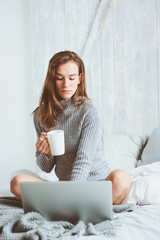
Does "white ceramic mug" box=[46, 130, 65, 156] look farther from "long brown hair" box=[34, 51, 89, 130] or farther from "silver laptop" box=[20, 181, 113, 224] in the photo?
"long brown hair" box=[34, 51, 89, 130]

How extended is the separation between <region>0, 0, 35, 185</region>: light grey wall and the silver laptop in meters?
1.85

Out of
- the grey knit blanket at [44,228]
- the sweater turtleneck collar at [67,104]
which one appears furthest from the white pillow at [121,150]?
the grey knit blanket at [44,228]

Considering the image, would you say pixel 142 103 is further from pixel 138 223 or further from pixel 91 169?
pixel 138 223

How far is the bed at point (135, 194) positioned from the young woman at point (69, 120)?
0.10 m

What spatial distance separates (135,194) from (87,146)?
1.07 ft

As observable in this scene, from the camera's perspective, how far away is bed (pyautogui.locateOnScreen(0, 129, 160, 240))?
1045mm

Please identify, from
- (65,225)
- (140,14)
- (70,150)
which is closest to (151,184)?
(70,150)

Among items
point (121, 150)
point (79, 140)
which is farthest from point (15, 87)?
point (79, 140)

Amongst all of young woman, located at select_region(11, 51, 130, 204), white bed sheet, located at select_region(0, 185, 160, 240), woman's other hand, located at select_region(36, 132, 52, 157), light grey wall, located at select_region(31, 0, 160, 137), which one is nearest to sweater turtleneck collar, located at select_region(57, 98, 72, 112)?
young woman, located at select_region(11, 51, 130, 204)

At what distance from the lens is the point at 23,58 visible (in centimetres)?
288

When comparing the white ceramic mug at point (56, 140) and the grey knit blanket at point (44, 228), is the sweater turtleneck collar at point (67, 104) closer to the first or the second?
the white ceramic mug at point (56, 140)

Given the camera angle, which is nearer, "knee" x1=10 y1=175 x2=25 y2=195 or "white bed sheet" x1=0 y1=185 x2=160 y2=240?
"white bed sheet" x1=0 y1=185 x2=160 y2=240

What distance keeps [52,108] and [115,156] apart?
95cm

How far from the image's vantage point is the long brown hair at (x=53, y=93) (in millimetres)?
1618
